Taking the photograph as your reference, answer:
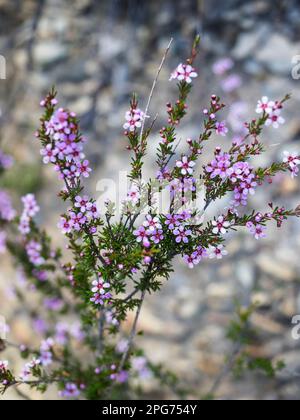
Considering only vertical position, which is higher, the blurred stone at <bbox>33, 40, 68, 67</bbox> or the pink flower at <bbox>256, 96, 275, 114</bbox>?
the blurred stone at <bbox>33, 40, 68, 67</bbox>

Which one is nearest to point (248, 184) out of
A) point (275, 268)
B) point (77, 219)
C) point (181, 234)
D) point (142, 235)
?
point (181, 234)

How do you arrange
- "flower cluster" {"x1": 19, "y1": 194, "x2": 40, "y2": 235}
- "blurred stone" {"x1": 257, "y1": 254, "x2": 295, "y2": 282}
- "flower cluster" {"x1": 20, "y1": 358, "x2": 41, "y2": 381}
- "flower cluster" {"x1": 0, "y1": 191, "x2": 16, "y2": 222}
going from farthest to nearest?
"blurred stone" {"x1": 257, "y1": 254, "x2": 295, "y2": 282} → "flower cluster" {"x1": 0, "y1": 191, "x2": 16, "y2": 222} → "flower cluster" {"x1": 19, "y1": 194, "x2": 40, "y2": 235} → "flower cluster" {"x1": 20, "y1": 358, "x2": 41, "y2": 381}

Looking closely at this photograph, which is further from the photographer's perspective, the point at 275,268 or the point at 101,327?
the point at 275,268

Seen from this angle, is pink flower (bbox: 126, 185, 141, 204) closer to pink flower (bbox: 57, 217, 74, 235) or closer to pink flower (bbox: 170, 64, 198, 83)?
pink flower (bbox: 57, 217, 74, 235)

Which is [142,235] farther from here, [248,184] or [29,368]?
[29,368]

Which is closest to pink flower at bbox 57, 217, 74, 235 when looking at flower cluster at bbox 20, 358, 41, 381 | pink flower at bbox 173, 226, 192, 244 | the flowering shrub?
the flowering shrub

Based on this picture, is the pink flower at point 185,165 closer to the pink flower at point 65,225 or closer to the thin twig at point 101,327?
the pink flower at point 65,225

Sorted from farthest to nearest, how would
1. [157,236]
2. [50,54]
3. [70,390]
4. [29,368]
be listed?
[50,54]
[70,390]
[29,368]
[157,236]
